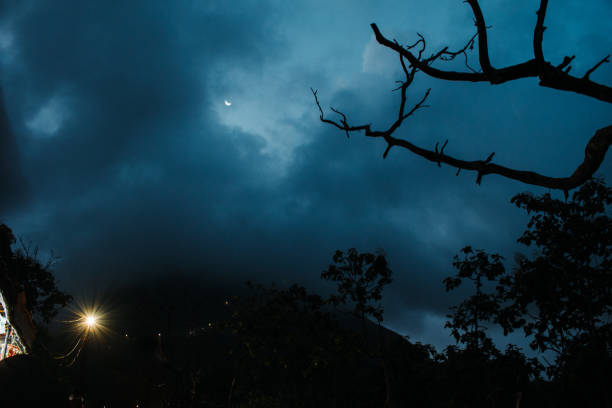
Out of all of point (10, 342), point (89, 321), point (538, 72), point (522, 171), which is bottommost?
point (522, 171)

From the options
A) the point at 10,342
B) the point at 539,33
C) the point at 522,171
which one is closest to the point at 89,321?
the point at 10,342

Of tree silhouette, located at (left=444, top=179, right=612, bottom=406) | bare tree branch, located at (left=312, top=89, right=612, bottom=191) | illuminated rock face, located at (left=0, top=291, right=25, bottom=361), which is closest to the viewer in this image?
bare tree branch, located at (left=312, top=89, right=612, bottom=191)

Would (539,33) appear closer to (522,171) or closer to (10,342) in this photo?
(522,171)

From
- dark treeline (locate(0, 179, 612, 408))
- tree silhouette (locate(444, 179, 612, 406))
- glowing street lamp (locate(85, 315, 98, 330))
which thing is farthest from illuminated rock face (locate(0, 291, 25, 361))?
tree silhouette (locate(444, 179, 612, 406))

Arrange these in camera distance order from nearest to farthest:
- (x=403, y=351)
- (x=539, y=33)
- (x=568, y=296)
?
(x=539, y=33) → (x=568, y=296) → (x=403, y=351)

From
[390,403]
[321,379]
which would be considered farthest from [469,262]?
[321,379]

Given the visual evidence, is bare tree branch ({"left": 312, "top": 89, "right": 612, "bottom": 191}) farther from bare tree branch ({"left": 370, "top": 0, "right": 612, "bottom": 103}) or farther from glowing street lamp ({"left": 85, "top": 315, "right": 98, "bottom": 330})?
glowing street lamp ({"left": 85, "top": 315, "right": 98, "bottom": 330})

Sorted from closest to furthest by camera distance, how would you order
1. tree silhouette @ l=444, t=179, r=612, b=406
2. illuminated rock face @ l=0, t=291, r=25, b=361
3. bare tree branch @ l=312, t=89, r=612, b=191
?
1. bare tree branch @ l=312, t=89, r=612, b=191
2. tree silhouette @ l=444, t=179, r=612, b=406
3. illuminated rock face @ l=0, t=291, r=25, b=361

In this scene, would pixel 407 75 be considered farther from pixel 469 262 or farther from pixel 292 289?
pixel 292 289

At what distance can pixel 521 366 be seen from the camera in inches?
381

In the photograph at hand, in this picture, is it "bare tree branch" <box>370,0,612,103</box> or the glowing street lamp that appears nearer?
"bare tree branch" <box>370,0,612,103</box>

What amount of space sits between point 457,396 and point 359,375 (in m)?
5.25

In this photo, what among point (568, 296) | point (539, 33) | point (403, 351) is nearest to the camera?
point (539, 33)

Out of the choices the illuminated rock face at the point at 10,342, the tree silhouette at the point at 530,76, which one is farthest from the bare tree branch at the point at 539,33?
the illuminated rock face at the point at 10,342
